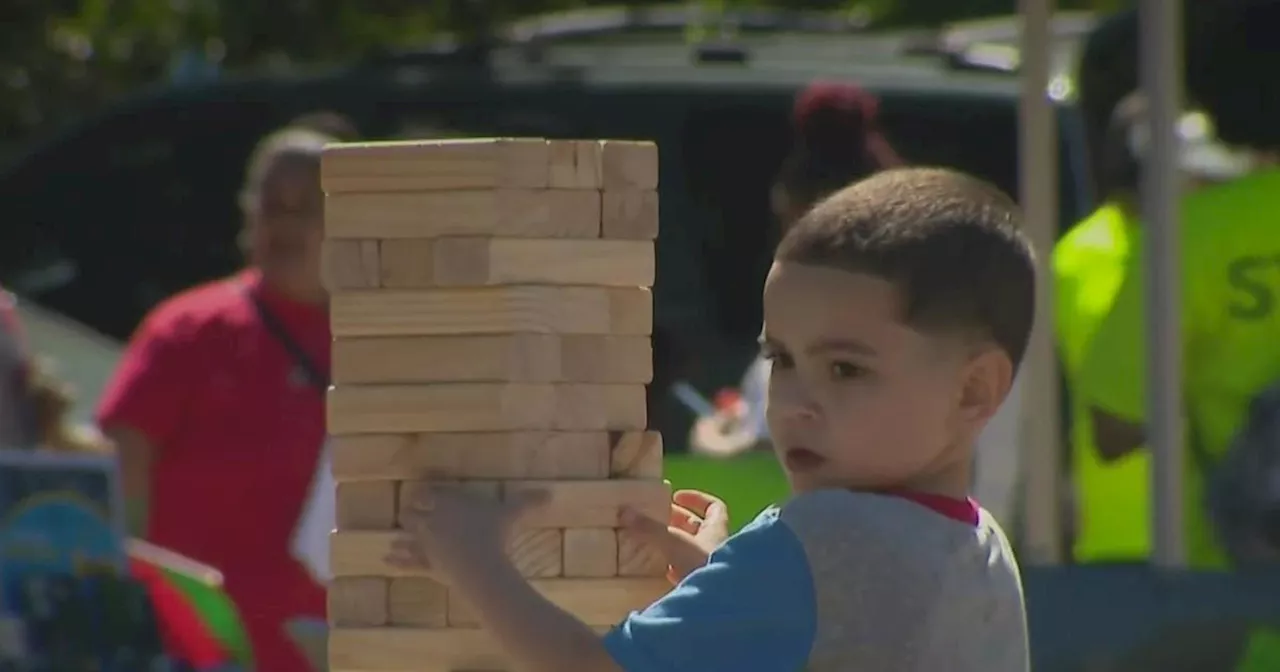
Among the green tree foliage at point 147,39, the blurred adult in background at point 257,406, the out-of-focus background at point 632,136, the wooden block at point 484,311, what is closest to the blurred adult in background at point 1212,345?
the out-of-focus background at point 632,136

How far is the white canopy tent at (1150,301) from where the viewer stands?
214 inches

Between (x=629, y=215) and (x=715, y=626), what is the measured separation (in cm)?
55

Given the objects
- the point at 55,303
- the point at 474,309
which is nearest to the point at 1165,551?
the point at 474,309

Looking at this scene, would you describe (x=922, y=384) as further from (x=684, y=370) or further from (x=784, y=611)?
(x=684, y=370)

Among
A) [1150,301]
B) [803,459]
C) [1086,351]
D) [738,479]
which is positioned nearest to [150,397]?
[738,479]

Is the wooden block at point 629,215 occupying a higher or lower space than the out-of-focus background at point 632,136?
higher

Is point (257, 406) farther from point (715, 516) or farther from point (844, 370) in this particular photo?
point (844, 370)

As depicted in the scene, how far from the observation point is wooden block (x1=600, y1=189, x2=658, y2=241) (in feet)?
8.16

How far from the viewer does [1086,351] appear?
5711 mm

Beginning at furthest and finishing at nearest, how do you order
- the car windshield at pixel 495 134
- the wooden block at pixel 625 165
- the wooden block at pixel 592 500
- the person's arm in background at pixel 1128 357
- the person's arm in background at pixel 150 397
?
the car windshield at pixel 495 134
the person's arm in background at pixel 150 397
the person's arm in background at pixel 1128 357
the wooden block at pixel 625 165
the wooden block at pixel 592 500

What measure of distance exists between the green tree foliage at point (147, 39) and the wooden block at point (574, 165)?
34.4ft

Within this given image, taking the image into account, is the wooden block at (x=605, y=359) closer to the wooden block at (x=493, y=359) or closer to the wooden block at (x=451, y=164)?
the wooden block at (x=493, y=359)

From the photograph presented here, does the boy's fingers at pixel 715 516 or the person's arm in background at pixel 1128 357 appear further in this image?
the person's arm in background at pixel 1128 357

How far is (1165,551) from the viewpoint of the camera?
5.46 metres
